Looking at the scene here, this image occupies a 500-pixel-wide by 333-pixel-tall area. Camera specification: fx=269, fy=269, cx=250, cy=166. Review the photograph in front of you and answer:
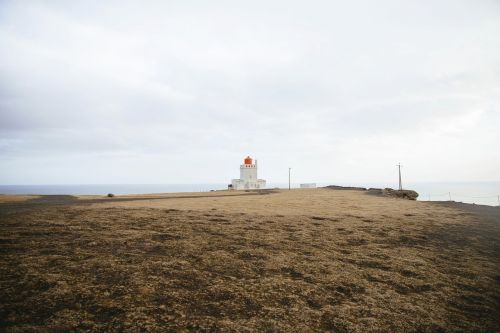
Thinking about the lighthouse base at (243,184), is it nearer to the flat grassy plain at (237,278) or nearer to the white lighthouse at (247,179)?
the white lighthouse at (247,179)

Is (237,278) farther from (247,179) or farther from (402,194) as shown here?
(247,179)

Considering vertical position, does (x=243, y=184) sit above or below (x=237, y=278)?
above

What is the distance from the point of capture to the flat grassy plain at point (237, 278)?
4.94 m

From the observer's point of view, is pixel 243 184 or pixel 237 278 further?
pixel 243 184

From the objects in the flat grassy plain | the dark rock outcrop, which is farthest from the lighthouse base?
the flat grassy plain

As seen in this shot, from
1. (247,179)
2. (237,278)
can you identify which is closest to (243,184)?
(247,179)

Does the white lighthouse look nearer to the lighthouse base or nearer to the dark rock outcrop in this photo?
the lighthouse base

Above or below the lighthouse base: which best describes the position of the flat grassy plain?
below

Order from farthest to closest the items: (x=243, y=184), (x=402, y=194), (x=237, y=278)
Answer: (x=243, y=184) → (x=402, y=194) → (x=237, y=278)

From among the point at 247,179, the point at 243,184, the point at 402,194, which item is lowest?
the point at 402,194

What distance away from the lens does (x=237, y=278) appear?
6.71 m

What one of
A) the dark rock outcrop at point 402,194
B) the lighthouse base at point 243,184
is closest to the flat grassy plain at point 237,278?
the dark rock outcrop at point 402,194

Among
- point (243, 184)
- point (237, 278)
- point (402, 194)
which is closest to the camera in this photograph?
point (237, 278)

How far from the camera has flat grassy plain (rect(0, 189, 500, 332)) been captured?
4.94 meters
